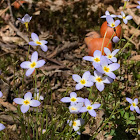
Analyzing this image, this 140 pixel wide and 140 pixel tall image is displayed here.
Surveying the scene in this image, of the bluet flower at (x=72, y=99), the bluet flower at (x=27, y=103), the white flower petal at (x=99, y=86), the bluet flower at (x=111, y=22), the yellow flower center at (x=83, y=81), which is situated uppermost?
the bluet flower at (x=111, y=22)

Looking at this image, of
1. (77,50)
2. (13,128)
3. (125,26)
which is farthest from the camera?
(125,26)

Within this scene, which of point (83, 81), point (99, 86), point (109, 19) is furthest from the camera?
point (109, 19)

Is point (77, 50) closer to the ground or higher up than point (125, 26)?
closer to the ground

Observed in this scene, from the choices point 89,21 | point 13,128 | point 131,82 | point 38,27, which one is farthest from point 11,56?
point 131,82

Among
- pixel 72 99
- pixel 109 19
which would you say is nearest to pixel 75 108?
pixel 72 99

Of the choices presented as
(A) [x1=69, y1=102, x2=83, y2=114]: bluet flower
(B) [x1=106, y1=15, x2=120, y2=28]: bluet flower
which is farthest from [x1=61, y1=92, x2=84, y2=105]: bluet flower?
(B) [x1=106, y1=15, x2=120, y2=28]: bluet flower

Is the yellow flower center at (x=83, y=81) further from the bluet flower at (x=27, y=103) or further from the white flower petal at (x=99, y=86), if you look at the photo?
the bluet flower at (x=27, y=103)

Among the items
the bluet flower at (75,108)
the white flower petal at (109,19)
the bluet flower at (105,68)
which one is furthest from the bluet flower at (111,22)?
the bluet flower at (75,108)

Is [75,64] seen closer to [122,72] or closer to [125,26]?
[122,72]

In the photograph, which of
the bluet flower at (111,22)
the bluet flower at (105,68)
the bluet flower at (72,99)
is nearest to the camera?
the bluet flower at (105,68)

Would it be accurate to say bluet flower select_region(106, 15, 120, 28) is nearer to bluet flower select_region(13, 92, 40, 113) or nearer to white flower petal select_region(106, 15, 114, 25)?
white flower petal select_region(106, 15, 114, 25)

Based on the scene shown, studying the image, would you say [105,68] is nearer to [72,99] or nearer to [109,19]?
[72,99]
